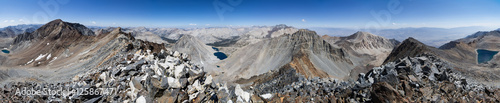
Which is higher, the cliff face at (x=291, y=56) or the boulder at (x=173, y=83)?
the boulder at (x=173, y=83)

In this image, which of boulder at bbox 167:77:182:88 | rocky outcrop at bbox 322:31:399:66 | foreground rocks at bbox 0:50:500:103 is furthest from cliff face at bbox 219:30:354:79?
rocky outcrop at bbox 322:31:399:66

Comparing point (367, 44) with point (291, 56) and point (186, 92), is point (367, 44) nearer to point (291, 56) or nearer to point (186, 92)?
point (291, 56)

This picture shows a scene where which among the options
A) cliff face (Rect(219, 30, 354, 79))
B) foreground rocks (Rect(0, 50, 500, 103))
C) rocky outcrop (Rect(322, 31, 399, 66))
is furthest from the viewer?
rocky outcrop (Rect(322, 31, 399, 66))

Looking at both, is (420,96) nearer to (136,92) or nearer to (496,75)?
(136,92)

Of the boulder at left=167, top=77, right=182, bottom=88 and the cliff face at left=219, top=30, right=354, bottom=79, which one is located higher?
the boulder at left=167, top=77, right=182, bottom=88

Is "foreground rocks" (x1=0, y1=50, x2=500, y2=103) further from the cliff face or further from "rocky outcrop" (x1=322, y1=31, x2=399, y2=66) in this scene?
"rocky outcrop" (x1=322, y1=31, x2=399, y2=66)

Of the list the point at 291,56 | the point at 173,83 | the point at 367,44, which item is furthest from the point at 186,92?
the point at 367,44

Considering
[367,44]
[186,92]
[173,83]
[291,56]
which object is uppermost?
[173,83]

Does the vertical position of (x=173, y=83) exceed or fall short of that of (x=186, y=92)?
it exceeds it

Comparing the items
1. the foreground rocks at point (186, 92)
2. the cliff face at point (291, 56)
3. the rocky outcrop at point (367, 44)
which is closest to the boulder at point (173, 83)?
the foreground rocks at point (186, 92)

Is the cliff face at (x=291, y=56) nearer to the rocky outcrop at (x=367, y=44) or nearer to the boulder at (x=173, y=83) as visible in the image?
the boulder at (x=173, y=83)

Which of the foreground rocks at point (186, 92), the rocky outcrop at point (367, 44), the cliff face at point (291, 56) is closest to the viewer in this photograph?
the foreground rocks at point (186, 92)
